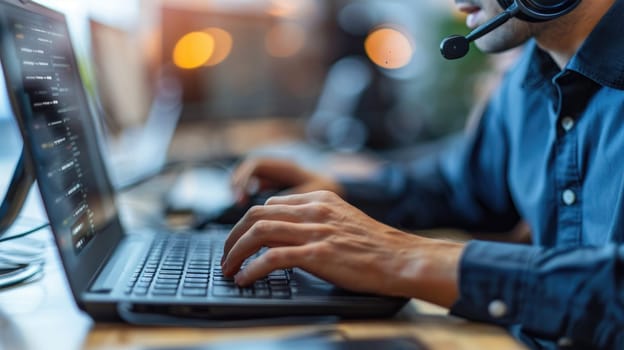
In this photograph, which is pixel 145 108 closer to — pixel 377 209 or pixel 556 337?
pixel 377 209

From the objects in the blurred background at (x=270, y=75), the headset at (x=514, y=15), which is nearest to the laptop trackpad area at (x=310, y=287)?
the headset at (x=514, y=15)

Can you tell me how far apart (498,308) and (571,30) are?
470 mm

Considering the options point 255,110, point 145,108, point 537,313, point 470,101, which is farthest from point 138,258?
point 470,101

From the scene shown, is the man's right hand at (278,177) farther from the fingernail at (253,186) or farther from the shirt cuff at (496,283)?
the shirt cuff at (496,283)

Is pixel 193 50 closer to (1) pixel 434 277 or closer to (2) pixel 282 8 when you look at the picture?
(2) pixel 282 8

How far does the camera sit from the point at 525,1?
2.50 ft

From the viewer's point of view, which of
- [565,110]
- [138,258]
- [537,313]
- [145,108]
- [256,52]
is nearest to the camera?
[537,313]

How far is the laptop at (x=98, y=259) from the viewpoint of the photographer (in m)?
0.57

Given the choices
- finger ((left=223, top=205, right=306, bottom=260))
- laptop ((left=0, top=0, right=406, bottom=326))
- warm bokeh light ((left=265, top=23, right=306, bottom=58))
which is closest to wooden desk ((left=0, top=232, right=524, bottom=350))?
laptop ((left=0, top=0, right=406, bottom=326))

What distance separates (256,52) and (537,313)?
5.92ft

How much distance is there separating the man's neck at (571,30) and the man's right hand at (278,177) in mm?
438

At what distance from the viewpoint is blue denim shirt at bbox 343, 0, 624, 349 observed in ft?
1.84

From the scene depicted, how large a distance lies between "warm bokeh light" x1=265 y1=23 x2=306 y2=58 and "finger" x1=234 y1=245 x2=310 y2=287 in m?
1.79

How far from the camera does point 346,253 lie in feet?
1.99
